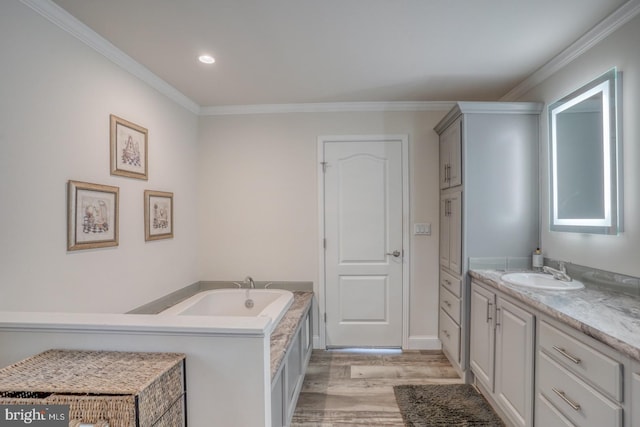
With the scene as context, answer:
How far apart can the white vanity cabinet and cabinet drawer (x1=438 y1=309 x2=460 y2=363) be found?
0.17m

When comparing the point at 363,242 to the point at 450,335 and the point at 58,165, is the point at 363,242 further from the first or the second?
the point at 58,165

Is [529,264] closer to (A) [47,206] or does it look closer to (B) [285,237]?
(B) [285,237]

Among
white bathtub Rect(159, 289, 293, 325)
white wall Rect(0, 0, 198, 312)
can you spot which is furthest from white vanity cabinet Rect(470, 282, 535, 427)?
white wall Rect(0, 0, 198, 312)

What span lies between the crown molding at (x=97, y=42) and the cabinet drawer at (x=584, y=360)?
2941mm

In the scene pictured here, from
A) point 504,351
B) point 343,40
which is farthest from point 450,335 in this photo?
point 343,40

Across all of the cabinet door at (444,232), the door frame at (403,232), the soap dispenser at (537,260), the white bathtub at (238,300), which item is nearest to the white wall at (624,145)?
the soap dispenser at (537,260)

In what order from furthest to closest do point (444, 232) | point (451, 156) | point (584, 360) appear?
point (444, 232)
point (451, 156)
point (584, 360)

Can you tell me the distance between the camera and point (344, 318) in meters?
3.02

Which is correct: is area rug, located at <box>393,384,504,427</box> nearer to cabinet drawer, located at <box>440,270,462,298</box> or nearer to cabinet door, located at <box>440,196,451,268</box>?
cabinet drawer, located at <box>440,270,462,298</box>

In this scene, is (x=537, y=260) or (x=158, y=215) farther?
(x=158, y=215)

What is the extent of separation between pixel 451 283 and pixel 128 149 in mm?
2739

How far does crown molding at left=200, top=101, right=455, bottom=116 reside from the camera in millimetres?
2936

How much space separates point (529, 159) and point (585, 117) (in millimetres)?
479

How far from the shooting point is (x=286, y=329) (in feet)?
6.69
